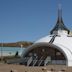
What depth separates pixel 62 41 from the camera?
128 feet

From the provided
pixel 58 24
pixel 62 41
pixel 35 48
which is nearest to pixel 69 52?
pixel 62 41

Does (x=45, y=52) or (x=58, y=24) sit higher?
(x=58, y=24)

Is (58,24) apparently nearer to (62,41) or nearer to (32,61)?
(62,41)

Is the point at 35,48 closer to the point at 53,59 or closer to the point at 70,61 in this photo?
the point at 53,59

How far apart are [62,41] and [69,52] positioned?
3.34 metres

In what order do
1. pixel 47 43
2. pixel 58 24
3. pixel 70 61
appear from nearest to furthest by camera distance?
pixel 70 61, pixel 47 43, pixel 58 24

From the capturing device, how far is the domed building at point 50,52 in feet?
119

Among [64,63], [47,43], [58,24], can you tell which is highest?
[58,24]

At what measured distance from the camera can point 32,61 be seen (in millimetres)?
37156

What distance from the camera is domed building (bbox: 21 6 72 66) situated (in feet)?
119

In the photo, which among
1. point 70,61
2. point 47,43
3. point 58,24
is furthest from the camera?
point 58,24

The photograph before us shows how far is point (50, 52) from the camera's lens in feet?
125

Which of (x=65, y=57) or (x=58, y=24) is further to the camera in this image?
(x=58, y=24)

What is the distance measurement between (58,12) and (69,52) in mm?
13207
